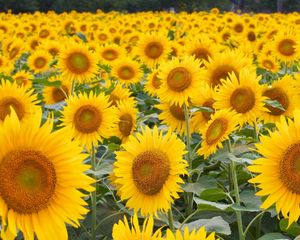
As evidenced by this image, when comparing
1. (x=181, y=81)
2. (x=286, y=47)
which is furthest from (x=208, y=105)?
(x=286, y=47)

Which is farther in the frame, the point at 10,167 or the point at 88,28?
the point at 88,28

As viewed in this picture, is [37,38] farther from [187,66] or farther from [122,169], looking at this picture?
[122,169]

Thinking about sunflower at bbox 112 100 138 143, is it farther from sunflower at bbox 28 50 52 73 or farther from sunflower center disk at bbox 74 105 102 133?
sunflower at bbox 28 50 52 73

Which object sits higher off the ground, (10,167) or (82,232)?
(10,167)

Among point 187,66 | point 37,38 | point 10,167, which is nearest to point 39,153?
point 10,167

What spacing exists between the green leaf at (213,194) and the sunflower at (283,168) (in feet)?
1.97

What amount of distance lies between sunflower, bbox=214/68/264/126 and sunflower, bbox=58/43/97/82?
1.90 metres

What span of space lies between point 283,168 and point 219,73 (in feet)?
6.27

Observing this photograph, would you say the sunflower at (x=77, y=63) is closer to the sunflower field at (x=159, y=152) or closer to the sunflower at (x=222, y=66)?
the sunflower field at (x=159, y=152)

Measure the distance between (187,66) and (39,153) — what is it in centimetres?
198

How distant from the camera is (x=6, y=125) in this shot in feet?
7.00

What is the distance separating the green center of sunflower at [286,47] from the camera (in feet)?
21.3

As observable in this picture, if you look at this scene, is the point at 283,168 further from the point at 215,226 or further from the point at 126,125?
the point at 126,125

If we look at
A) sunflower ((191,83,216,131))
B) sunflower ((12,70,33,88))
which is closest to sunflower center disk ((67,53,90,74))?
sunflower ((12,70,33,88))
